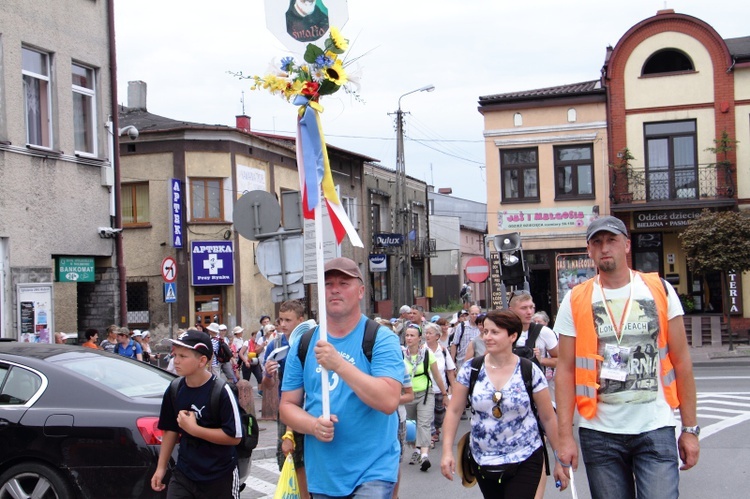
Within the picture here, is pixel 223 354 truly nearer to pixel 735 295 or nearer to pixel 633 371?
pixel 633 371

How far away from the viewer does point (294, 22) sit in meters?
4.95

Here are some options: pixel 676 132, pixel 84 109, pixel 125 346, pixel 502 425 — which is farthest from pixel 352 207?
pixel 502 425

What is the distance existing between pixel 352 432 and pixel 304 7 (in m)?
2.35

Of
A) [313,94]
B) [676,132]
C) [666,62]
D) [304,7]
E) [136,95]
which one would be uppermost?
[136,95]

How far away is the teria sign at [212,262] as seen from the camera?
1197 inches

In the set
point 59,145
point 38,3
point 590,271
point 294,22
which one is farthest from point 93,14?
point 590,271

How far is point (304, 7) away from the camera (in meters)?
4.95

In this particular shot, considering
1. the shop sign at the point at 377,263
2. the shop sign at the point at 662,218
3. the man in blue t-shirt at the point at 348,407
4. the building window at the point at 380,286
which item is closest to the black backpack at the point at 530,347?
the man in blue t-shirt at the point at 348,407

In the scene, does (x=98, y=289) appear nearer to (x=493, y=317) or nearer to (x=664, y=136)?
(x=493, y=317)

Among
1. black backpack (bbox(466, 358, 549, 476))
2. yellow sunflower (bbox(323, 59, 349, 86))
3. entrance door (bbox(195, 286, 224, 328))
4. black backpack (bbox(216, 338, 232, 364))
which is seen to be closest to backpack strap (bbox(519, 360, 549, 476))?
black backpack (bbox(466, 358, 549, 476))

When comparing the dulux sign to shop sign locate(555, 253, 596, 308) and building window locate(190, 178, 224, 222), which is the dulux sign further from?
shop sign locate(555, 253, 596, 308)

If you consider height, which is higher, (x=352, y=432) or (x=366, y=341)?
(x=366, y=341)

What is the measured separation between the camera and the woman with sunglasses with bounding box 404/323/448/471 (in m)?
10.7

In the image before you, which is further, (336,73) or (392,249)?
(392,249)
